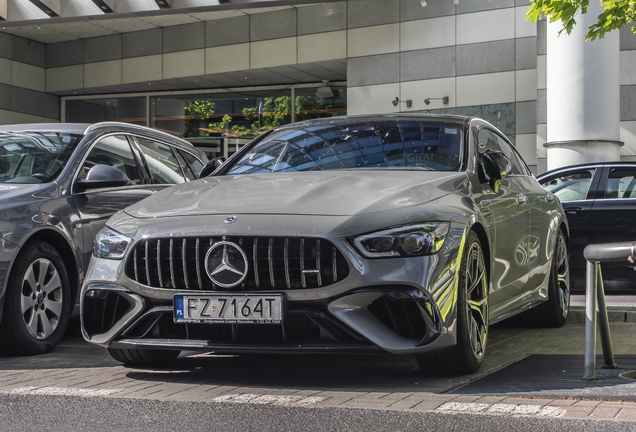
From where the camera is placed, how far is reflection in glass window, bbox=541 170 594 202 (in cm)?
941

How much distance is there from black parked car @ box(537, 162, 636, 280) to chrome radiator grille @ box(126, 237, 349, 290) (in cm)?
575

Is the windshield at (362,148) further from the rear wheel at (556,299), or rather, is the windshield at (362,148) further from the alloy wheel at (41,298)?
the rear wheel at (556,299)

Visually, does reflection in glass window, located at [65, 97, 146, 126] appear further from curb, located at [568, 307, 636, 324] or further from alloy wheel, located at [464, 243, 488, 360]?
alloy wheel, located at [464, 243, 488, 360]

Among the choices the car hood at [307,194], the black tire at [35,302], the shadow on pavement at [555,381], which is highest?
the car hood at [307,194]

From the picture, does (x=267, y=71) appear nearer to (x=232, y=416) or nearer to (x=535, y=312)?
(x=535, y=312)

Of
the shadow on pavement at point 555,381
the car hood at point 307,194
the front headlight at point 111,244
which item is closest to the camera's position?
the shadow on pavement at point 555,381

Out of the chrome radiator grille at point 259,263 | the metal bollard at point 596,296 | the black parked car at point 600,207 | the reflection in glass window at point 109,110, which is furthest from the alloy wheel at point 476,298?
the reflection in glass window at point 109,110

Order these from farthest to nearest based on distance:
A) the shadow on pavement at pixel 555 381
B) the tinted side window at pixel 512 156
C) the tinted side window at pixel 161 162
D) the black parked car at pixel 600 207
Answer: the black parked car at pixel 600 207 < the tinted side window at pixel 161 162 < the tinted side window at pixel 512 156 < the shadow on pavement at pixel 555 381

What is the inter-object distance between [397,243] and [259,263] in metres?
0.71

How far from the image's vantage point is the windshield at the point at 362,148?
211 inches

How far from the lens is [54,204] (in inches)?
238

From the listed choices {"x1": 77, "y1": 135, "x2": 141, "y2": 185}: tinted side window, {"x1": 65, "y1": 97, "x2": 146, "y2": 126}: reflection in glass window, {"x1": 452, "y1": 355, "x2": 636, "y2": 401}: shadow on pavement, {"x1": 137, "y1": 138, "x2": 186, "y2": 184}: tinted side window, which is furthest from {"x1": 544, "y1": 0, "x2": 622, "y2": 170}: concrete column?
{"x1": 65, "y1": 97, "x2": 146, "y2": 126}: reflection in glass window

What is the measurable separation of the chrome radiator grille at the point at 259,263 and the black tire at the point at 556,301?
3.26 m

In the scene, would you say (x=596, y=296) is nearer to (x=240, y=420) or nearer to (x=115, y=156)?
(x=240, y=420)
